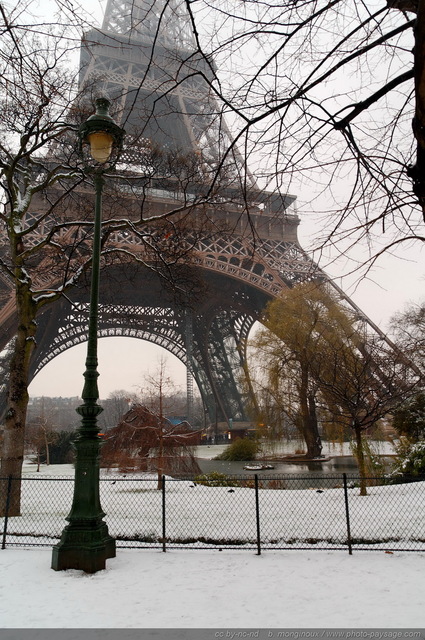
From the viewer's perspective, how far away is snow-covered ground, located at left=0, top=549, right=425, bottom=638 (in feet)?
12.9

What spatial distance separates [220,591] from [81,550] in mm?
1803

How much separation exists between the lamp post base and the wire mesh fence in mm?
1136

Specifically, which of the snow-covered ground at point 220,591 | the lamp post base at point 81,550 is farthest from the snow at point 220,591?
the lamp post base at point 81,550

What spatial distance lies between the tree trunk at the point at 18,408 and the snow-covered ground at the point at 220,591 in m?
3.37

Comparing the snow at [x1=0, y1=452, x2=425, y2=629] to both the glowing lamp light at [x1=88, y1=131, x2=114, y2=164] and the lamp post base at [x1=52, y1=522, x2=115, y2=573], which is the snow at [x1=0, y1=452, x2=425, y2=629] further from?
the glowing lamp light at [x1=88, y1=131, x2=114, y2=164]

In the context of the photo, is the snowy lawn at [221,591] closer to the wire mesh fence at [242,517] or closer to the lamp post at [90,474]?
the lamp post at [90,474]

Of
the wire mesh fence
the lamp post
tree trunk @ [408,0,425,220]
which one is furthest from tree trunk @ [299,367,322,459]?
tree trunk @ [408,0,425,220]

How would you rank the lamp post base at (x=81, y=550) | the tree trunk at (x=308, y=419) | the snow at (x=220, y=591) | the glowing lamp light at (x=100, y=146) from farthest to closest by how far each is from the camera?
1. the tree trunk at (x=308, y=419)
2. the glowing lamp light at (x=100, y=146)
3. the lamp post base at (x=81, y=550)
4. the snow at (x=220, y=591)

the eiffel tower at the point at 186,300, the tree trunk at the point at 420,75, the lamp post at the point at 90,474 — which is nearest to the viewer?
the tree trunk at the point at 420,75

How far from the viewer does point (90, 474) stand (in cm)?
585

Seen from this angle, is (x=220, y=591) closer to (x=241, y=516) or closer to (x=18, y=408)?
(x=241, y=516)

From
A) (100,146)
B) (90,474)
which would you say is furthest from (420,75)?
(90,474)

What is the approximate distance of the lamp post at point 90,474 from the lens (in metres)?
5.46
